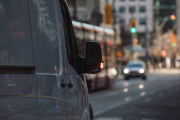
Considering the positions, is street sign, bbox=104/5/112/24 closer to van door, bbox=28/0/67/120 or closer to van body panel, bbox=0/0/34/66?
van door, bbox=28/0/67/120

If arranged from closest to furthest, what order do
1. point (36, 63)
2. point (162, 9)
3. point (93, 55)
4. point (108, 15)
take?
point (36, 63) → point (93, 55) → point (108, 15) → point (162, 9)

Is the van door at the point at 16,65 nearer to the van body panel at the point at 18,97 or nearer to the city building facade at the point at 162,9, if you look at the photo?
the van body panel at the point at 18,97

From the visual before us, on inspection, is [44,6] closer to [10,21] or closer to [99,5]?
[10,21]

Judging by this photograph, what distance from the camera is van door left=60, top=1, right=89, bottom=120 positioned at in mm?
4406

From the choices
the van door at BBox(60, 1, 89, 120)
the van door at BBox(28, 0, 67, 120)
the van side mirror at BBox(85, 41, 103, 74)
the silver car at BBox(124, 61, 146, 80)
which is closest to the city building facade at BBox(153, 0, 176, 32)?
the silver car at BBox(124, 61, 146, 80)

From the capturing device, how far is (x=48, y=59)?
374cm

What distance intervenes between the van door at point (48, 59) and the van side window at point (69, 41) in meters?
0.29

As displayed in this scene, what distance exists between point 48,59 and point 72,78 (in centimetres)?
84

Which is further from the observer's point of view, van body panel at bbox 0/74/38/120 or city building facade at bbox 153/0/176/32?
city building facade at bbox 153/0/176/32

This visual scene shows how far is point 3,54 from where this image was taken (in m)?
2.89

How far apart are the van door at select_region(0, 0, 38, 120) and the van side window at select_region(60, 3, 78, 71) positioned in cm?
122

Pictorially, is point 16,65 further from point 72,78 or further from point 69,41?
point 69,41

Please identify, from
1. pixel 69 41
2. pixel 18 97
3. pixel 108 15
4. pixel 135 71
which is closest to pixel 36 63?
pixel 18 97

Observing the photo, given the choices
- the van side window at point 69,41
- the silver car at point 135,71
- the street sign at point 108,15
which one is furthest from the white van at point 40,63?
the silver car at point 135,71
